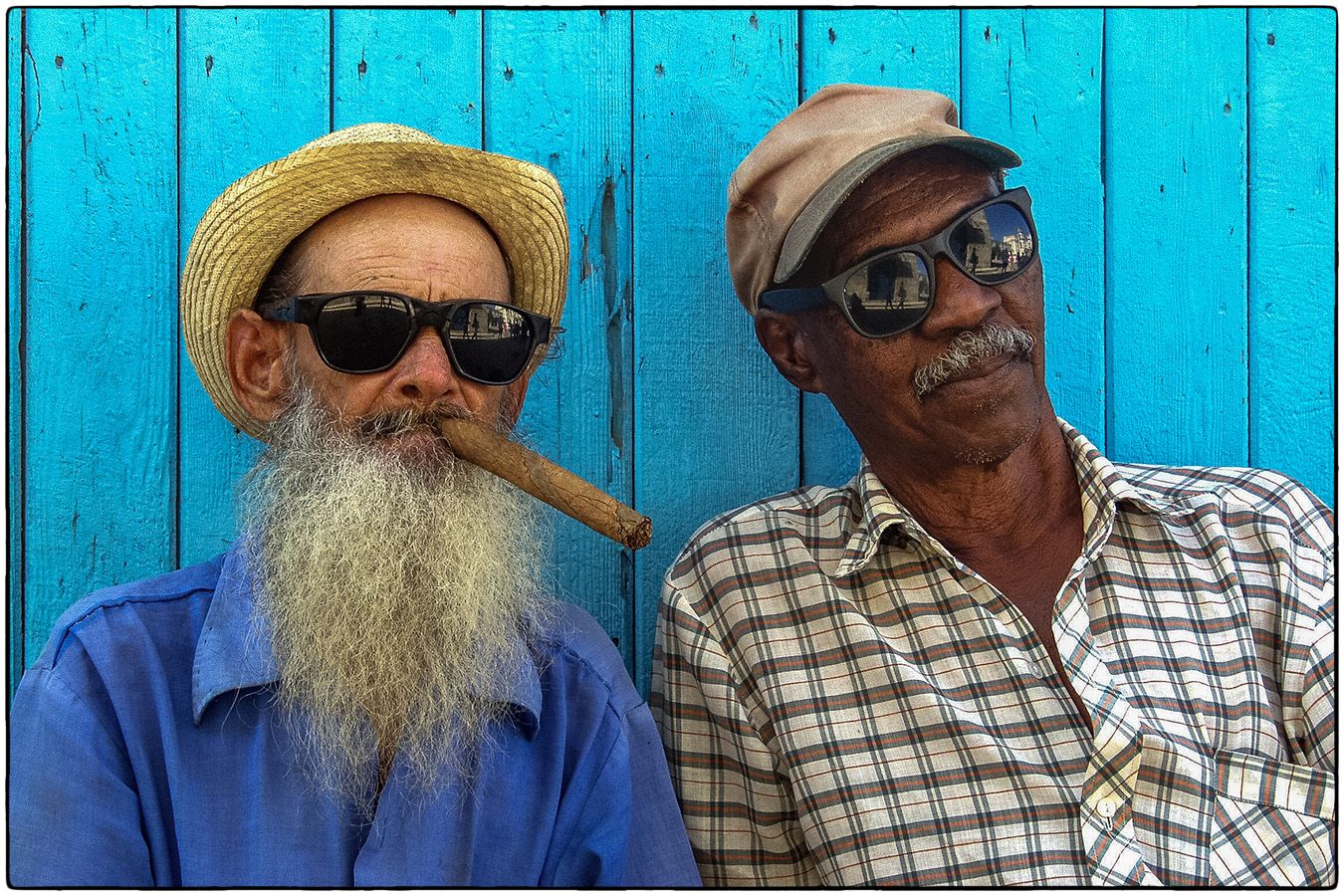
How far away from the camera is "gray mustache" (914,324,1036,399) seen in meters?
2.17

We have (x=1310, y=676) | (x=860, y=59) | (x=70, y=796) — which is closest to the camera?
(x=70, y=796)

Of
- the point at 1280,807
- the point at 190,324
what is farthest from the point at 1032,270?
the point at 190,324

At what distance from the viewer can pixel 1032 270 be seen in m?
2.27

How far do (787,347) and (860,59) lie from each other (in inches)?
29.7

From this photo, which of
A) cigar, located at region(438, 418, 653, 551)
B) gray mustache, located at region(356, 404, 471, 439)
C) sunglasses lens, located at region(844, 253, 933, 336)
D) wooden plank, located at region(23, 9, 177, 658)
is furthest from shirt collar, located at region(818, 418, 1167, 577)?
wooden plank, located at region(23, 9, 177, 658)

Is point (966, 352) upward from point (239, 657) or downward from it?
upward

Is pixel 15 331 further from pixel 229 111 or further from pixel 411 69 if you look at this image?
pixel 411 69

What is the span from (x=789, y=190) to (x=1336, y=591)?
1.33m

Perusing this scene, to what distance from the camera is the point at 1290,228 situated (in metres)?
2.71

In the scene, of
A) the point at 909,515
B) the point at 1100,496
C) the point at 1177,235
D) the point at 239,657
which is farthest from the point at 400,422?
the point at 1177,235

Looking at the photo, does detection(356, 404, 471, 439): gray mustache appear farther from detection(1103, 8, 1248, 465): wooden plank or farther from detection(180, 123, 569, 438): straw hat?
detection(1103, 8, 1248, 465): wooden plank

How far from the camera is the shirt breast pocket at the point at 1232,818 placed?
6.57 feet

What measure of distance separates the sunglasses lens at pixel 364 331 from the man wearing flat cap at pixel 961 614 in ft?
2.49

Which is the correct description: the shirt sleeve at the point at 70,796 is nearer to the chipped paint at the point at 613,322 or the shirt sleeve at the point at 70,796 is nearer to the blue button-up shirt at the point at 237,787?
the blue button-up shirt at the point at 237,787
